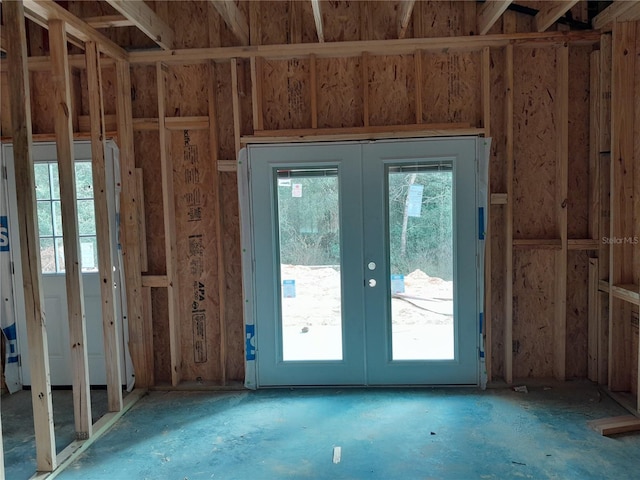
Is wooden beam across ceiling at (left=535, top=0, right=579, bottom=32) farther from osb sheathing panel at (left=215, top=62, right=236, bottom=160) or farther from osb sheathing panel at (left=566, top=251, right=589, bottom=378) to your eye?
osb sheathing panel at (left=215, top=62, right=236, bottom=160)

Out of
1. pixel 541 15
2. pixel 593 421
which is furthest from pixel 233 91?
pixel 593 421

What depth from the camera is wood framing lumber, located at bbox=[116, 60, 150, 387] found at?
3.79 meters

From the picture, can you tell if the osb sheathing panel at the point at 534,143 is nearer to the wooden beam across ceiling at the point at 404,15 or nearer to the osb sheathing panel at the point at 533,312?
the osb sheathing panel at the point at 533,312

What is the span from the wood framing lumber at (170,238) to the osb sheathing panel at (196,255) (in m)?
0.05

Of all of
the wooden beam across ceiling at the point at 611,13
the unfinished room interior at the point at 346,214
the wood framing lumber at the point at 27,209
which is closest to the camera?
the wood framing lumber at the point at 27,209

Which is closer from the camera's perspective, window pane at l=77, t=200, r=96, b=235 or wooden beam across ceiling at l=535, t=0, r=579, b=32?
wooden beam across ceiling at l=535, t=0, r=579, b=32

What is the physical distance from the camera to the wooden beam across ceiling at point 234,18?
321 centimetres

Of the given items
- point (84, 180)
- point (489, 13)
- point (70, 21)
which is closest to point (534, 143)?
point (489, 13)

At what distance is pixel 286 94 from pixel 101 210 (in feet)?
6.06

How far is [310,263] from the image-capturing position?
→ 391 centimetres

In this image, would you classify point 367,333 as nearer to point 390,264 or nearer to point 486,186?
point 390,264

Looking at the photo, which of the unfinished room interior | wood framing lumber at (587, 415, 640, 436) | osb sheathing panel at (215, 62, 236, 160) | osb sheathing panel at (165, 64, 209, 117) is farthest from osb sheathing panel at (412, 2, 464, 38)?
wood framing lumber at (587, 415, 640, 436)

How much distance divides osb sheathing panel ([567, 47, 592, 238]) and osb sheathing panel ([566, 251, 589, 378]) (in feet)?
0.82

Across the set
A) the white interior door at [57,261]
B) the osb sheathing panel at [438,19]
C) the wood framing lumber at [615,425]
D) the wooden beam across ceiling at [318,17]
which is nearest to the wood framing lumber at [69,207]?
the white interior door at [57,261]
